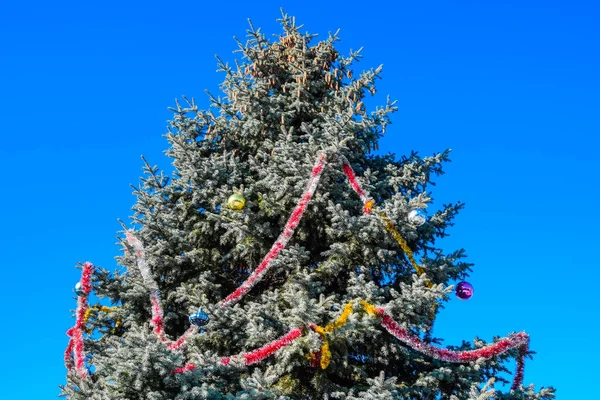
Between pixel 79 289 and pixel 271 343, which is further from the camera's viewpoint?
pixel 79 289

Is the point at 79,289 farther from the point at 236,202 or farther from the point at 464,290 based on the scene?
the point at 464,290

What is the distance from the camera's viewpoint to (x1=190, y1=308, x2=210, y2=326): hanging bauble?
33.2 feet

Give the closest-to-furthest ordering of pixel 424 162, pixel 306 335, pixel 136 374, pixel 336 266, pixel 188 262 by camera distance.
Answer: pixel 136 374
pixel 306 335
pixel 336 266
pixel 188 262
pixel 424 162

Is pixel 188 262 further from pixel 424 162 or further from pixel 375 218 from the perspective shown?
pixel 424 162

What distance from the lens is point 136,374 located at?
29.6ft

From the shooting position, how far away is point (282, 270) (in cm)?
1185

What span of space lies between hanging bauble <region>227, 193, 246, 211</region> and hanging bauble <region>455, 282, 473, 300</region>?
420cm

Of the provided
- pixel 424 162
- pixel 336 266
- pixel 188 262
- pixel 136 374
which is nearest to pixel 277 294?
pixel 336 266

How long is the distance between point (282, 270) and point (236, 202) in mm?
1613

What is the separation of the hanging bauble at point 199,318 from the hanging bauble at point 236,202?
6.60ft

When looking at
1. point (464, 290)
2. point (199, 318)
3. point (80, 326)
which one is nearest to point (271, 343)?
point (199, 318)

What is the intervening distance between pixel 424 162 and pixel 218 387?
255 inches

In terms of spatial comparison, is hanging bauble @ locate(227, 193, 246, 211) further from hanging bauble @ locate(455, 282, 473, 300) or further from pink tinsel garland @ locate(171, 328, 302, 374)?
hanging bauble @ locate(455, 282, 473, 300)

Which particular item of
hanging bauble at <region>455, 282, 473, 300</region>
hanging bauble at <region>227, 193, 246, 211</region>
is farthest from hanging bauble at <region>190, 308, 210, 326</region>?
hanging bauble at <region>455, 282, 473, 300</region>
